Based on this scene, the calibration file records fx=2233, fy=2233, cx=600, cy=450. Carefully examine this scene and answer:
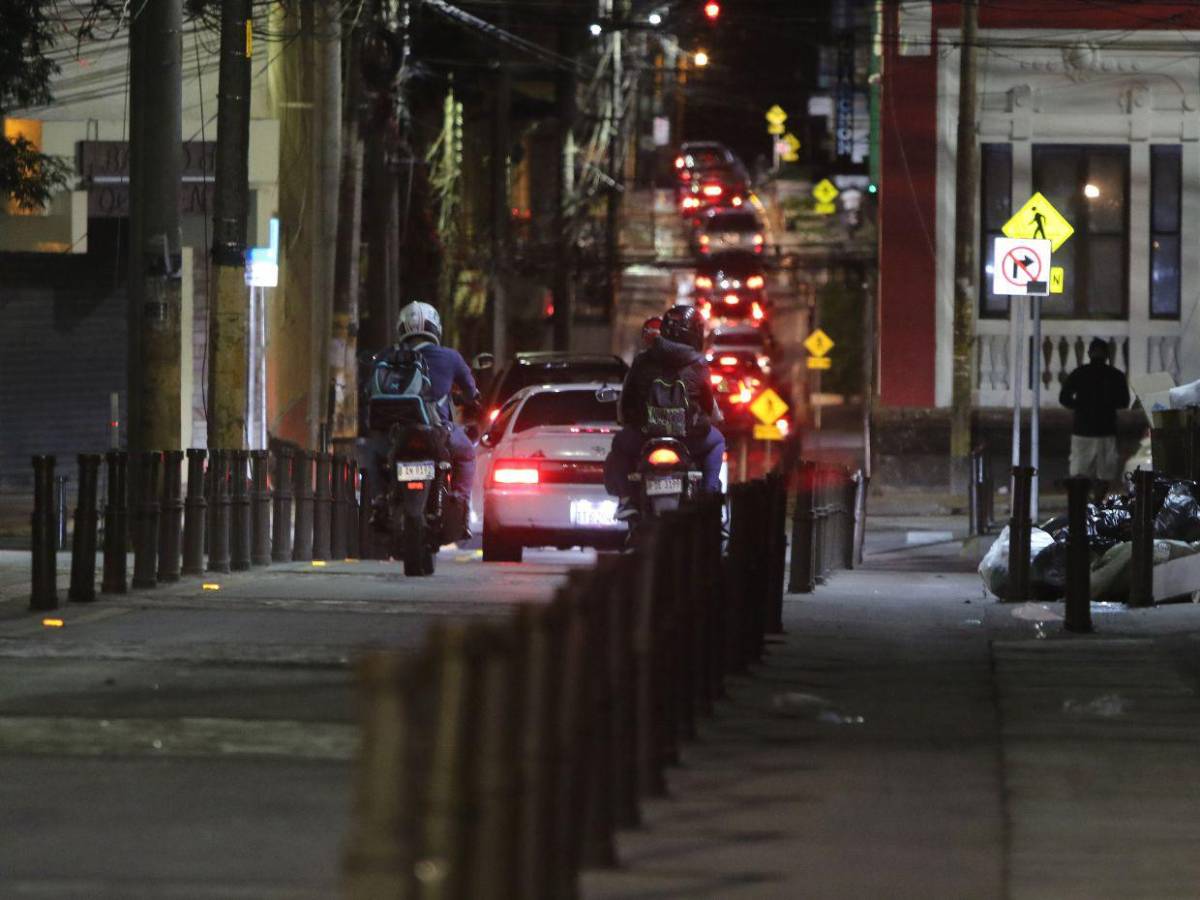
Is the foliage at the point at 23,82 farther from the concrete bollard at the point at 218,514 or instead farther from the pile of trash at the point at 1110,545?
the pile of trash at the point at 1110,545

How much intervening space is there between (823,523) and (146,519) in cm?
500

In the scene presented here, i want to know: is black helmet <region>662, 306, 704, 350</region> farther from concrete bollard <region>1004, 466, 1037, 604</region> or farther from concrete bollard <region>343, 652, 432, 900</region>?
concrete bollard <region>343, 652, 432, 900</region>

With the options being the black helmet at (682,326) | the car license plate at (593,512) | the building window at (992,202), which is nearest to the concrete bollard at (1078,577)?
the black helmet at (682,326)

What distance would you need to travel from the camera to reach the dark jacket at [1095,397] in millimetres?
24625

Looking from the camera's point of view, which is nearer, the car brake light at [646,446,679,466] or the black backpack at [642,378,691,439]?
the car brake light at [646,446,679,466]

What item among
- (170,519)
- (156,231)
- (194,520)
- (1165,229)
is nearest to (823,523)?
(194,520)

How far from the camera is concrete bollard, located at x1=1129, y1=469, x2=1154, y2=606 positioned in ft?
43.1

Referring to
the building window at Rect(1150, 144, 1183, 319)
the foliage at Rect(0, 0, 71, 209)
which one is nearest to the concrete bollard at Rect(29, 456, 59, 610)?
the foliage at Rect(0, 0, 71, 209)

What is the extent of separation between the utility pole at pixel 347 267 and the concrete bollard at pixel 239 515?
10427 mm

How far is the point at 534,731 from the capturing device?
5.13 m

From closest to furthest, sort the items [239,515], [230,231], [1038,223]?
1. [239,515]
2. [230,231]
3. [1038,223]

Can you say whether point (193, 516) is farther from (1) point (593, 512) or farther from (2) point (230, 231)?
(2) point (230, 231)

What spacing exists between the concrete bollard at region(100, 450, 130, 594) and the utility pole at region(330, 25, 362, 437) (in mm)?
12571

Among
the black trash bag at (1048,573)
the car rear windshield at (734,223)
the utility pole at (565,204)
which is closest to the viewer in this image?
the black trash bag at (1048,573)
